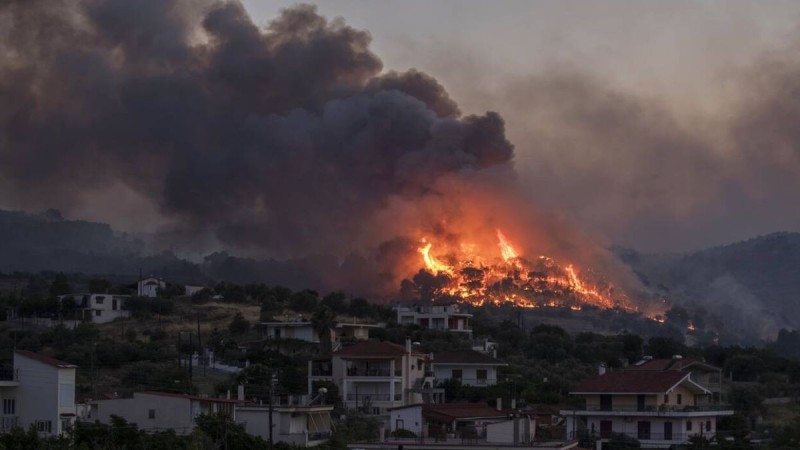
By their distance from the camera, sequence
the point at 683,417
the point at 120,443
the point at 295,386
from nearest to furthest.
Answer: the point at 120,443 → the point at 683,417 → the point at 295,386

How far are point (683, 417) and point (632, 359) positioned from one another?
29.2 metres

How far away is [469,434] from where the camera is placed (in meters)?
52.8

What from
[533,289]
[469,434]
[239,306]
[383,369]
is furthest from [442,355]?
[533,289]

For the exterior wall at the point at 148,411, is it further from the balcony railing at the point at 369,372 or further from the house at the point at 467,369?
the house at the point at 467,369

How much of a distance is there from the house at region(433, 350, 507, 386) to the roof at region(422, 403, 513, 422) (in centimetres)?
1103

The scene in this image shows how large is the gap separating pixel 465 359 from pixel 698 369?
42.1 feet

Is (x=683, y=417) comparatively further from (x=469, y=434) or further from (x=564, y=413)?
(x=469, y=434)

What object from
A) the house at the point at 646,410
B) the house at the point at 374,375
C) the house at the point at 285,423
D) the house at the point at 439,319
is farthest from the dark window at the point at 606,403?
the house at the point at 439,319

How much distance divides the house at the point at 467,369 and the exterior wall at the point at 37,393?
2953 cm

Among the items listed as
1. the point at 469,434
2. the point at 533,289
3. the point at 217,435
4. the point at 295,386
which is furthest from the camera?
the point at 533,289

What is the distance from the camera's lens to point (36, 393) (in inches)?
1820

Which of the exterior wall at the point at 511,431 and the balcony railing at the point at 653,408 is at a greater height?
the balcony railing at the point at 653,408

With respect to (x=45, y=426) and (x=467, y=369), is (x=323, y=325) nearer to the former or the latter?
(x=467, y=369)

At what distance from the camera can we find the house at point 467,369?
72.9m
